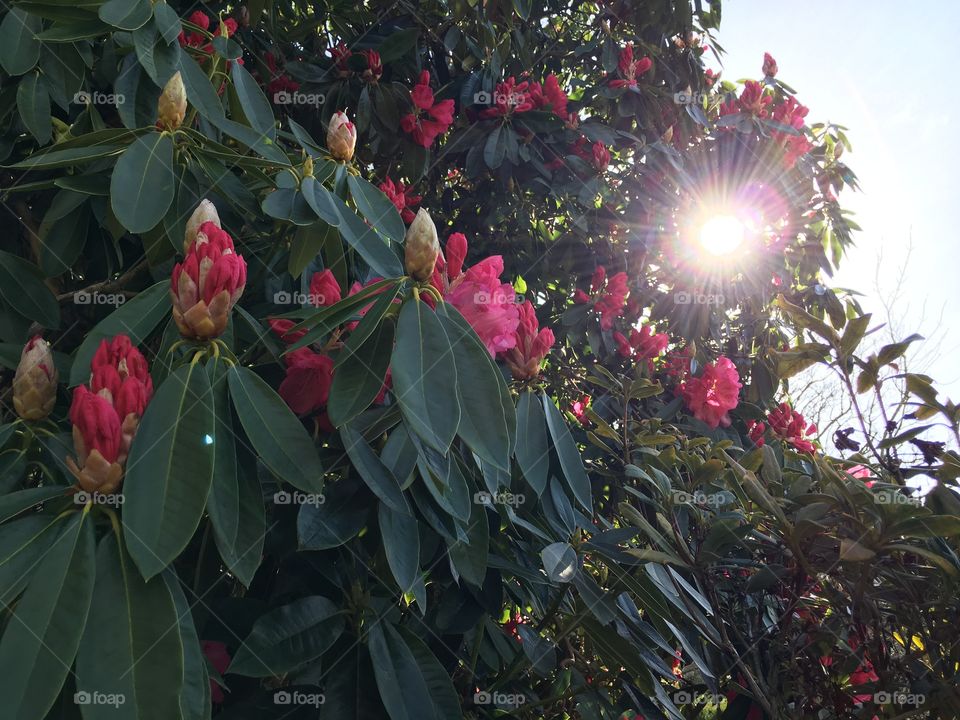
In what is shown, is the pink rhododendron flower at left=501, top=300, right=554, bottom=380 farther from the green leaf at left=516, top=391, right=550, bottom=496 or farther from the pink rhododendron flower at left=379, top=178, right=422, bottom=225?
the pink rhododendron flower at left=379, top=178, right=422, bottom=225

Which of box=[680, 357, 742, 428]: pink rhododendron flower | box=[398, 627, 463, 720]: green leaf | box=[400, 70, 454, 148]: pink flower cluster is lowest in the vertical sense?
box=[398, 627, 463, 720]: green leaf

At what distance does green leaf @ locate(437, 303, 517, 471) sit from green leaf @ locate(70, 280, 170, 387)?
40 cm

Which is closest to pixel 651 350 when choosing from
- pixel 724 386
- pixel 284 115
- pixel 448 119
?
pixel 724 386

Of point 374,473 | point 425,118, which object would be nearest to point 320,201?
point 374,473

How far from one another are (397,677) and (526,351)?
524 mm

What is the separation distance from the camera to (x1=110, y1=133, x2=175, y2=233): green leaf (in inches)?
41.8

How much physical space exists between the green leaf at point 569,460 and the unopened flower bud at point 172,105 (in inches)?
30.4

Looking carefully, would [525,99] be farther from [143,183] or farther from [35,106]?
[143,183]

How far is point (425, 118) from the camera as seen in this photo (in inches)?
98.7

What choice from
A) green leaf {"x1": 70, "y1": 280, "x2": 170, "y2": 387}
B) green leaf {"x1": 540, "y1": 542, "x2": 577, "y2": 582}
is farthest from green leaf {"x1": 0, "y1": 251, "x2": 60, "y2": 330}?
green leaf {"x1": 540, "y1": 542, "x2": 577, "y2": 582}

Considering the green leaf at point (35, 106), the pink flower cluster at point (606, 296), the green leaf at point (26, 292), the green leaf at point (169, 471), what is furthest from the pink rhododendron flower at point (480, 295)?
the pink flower cluster at point (606, 296)

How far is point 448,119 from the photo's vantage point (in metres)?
2.48

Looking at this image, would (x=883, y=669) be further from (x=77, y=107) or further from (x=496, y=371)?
(x=77, y=107)

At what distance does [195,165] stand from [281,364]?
1.48 ft
